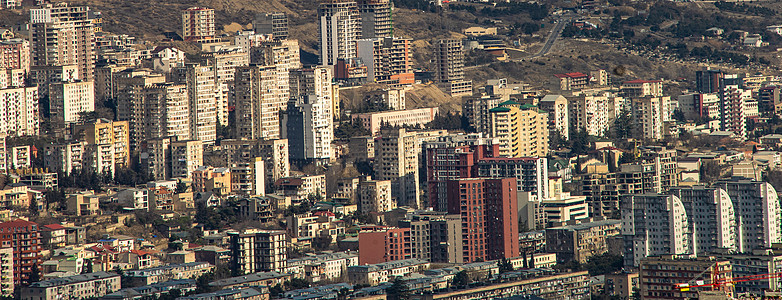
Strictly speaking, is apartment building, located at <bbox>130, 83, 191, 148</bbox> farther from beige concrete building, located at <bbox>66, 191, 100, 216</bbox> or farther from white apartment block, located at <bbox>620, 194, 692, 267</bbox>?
white apartment block, located at <bbox>620, 194, 692, 267</bbox>

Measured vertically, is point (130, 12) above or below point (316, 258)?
above

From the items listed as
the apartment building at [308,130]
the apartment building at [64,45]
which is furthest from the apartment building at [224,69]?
the apartment building at [64,45]

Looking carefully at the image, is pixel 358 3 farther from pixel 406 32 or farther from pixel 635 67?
pixel 635 67

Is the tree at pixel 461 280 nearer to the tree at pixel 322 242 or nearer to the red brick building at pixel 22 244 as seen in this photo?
the tree at pixel 322 242

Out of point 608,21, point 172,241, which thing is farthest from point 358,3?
point 172,241

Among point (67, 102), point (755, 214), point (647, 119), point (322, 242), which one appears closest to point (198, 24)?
point (67, 102)
